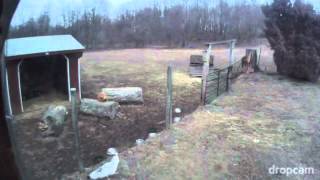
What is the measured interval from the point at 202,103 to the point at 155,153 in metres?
2.89

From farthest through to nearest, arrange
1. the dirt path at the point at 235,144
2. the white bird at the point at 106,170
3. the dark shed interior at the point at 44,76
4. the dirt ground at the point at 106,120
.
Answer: the dark shed interior at the point at 44,76, the dirt ground at the point at 106,120, the dirt path at the point at 235,144, the white bird at the point at 106,170

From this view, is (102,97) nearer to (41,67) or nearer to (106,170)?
(41,67)

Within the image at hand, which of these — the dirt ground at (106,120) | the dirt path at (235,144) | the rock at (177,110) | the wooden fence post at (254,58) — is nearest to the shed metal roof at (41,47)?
the dirt ground at (106,120)

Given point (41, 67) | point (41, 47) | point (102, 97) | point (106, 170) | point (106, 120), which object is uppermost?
point (41, 47)

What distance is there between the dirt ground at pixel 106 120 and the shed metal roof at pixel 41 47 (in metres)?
1.16

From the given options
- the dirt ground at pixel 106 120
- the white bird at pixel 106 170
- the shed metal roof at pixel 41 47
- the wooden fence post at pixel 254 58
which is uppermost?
the shed metal roof at pixel 41 47

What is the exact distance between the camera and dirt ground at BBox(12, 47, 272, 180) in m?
5.54

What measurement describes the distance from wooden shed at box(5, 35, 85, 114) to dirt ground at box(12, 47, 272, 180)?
389 mm

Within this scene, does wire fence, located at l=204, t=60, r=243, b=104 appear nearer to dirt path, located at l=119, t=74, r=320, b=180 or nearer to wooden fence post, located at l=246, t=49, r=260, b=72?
dirt path, located at l=119, t=74, r=320, b=180

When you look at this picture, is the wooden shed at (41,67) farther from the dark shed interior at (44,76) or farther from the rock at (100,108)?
the rock at (100,108)

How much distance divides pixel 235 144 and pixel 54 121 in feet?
11.5

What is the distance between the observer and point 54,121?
6965 millimetres

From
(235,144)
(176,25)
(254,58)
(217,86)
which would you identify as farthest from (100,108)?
(176,25)

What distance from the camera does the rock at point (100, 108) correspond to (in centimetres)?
Answer: 740
